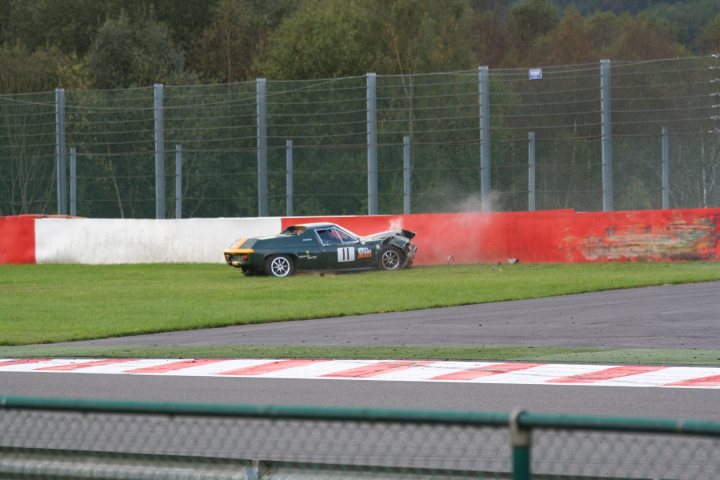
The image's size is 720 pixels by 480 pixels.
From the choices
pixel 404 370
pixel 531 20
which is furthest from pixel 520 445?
pixel 531 20

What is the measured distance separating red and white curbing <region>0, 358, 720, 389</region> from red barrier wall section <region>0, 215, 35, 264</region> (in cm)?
1859

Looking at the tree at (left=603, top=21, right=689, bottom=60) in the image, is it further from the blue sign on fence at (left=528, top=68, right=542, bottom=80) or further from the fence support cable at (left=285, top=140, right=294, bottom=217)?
the fence support cable at (left=285, top=140, right=294, bottom=217)

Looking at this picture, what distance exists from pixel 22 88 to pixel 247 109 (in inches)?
825

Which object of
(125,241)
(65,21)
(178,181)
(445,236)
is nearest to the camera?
(445,236)

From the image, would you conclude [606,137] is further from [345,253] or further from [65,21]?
[65,21]

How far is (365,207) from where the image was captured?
31.6 m

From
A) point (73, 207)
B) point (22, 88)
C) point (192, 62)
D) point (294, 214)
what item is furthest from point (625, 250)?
point (192, 62)

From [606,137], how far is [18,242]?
561 inches

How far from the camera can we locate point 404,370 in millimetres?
11898

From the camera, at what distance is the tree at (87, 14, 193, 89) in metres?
55.1

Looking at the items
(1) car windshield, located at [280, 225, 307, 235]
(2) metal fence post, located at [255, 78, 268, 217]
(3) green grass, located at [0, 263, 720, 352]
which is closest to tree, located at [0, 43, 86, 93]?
(2) metal fence post, located at [255, 78, 268, 217]

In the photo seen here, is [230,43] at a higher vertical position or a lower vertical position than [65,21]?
lower

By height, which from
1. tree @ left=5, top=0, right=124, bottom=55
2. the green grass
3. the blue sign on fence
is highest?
tree @ left=5, top=0, right=124, bottom=55

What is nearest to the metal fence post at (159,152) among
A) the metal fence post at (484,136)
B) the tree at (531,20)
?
the metal fence post at (484,136)
